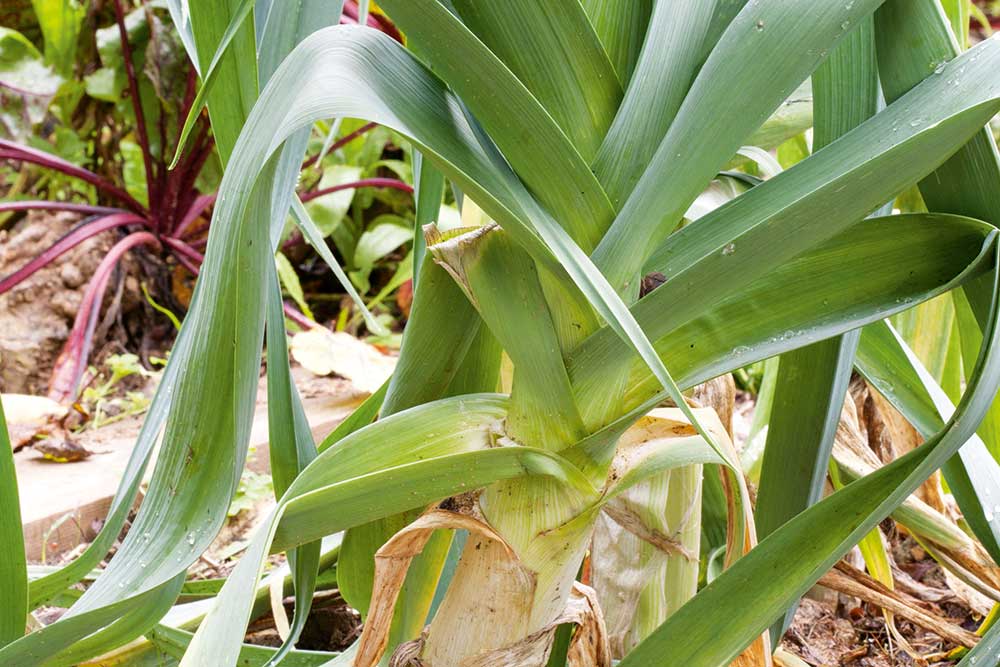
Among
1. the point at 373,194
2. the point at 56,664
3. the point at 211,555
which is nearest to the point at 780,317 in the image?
the point at 56,664

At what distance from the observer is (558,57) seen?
1.34 ft

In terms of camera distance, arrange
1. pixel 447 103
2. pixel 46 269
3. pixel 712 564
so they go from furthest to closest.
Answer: pixel 46 269 < pixel 712 564 < pixel 447 103

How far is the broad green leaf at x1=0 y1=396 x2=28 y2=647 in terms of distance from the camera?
45 centimetres

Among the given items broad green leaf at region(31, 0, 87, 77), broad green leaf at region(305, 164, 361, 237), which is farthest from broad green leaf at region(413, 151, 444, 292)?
broad green leaf at region(31, 0, 87, 77)

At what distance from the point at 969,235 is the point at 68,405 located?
1.37 metres

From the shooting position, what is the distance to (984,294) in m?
0.43

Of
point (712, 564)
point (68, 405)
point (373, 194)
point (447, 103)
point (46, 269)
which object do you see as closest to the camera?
point (447, 103)

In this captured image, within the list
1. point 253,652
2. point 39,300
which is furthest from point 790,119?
point 39,300

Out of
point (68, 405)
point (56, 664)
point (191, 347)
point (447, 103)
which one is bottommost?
point (56, 664)

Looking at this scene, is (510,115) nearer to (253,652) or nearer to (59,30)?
(253,652)

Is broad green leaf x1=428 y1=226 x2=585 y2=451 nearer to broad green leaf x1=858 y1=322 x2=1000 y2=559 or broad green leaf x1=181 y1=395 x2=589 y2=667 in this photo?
broad green leaf x1=181 y1=395 x2=589 y2=667

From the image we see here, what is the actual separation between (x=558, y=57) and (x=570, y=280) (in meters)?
0.11

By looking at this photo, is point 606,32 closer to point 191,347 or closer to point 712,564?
point 191,347

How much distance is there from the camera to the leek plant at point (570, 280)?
0.36 meters
